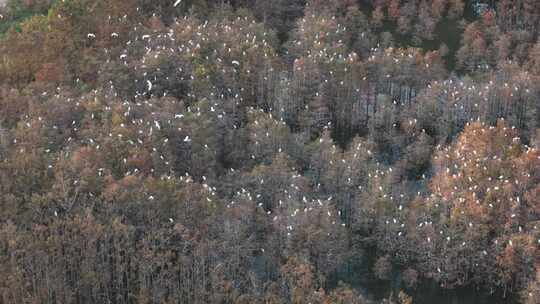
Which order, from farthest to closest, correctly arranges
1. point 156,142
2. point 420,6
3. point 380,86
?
point 420,6, point 380,86, point 156,142

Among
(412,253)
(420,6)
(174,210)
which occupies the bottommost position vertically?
(412,253)

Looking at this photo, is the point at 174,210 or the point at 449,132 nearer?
the point at 174,210

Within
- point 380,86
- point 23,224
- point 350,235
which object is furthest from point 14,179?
point 380,86

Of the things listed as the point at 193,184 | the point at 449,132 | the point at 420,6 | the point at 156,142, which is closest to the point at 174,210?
the point at 193,184

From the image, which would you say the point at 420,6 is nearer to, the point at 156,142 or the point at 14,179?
the point at 156,142

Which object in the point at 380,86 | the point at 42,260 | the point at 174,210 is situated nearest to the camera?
the point at 42,260

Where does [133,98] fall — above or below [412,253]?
above
